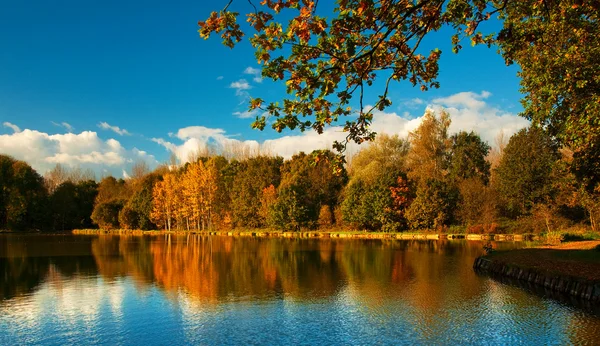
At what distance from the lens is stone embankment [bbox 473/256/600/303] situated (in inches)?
667

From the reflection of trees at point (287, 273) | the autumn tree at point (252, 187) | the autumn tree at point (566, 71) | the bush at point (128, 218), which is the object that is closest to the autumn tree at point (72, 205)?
the bush at point (128, 218)

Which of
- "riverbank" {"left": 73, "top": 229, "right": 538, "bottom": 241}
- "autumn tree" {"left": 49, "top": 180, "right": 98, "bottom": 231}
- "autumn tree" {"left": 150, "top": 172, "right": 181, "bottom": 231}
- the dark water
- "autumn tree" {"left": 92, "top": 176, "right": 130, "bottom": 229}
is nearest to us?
the dark water

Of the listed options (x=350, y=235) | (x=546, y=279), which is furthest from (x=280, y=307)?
(x=350, y=235)

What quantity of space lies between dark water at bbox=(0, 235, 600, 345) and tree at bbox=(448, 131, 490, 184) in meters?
39.5

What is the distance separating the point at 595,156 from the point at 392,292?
11548 millimetres

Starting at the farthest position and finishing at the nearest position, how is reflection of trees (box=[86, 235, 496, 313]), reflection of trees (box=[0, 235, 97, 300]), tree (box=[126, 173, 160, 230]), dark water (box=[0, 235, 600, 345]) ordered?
tree (box=[126, 173, 160, 230])
reflection of trees (box=[0, 235, 97, 300])
reflection of trees (box=[86, 235, 496, 313])
dark water (box=[0, 235, 600, 345])

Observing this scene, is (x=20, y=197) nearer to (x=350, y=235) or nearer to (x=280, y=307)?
(x=350, y=235)

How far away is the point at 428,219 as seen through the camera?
2205 inches

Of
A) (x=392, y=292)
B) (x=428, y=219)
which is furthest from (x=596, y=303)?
(x=428, y=219)

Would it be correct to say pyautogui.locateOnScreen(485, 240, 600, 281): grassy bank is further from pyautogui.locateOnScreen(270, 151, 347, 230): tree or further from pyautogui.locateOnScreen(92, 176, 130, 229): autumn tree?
pyautogui.locateOnScreen(92, 176, 130, 229): autumn tree

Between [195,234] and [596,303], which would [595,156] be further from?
[195,234]

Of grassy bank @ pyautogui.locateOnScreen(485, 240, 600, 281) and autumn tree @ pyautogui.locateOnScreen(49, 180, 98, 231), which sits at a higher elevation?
autumn tree @ pyautogui.locateOnScreen(49, 180, 98, 231)

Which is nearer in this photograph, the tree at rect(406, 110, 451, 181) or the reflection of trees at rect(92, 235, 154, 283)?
the reflection of trees at rect(92, 235, 154, 283)

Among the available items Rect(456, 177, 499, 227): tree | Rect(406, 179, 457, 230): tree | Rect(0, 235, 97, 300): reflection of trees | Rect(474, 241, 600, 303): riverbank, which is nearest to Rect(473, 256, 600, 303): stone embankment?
Rect(474, 241, 600, 303): riverbank
